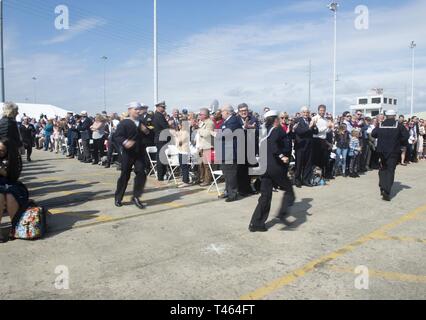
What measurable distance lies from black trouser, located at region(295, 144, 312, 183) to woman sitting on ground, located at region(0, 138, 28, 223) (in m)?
6.66

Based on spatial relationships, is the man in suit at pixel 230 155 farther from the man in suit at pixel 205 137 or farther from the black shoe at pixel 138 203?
the black shoe at pixel 138 203

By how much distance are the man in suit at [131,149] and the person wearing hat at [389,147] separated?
5.22 m

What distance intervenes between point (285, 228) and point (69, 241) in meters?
3.21

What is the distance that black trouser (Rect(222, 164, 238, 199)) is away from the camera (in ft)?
26.5

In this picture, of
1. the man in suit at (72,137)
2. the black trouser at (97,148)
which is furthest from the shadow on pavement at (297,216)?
the man in suit at (72,137)

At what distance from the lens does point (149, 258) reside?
4.71 metres

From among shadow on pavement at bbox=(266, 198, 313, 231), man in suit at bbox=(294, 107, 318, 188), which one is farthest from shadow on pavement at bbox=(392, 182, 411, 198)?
shadow on pavement at bbox=(266, 198, 313, 231)

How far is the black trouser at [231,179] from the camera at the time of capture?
8062mm

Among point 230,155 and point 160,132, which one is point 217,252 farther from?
point 160,132

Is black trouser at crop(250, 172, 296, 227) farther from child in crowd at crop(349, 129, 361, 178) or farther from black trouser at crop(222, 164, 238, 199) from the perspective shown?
child in crowd at crop(349, 129, 361, 178)

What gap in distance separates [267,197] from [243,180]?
2.91m

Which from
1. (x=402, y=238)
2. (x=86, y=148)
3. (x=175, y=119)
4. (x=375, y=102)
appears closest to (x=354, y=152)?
(x=175, y=119)

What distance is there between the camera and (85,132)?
555 inches
